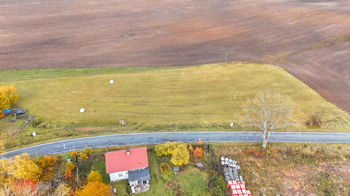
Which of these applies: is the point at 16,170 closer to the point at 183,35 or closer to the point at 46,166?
the point at 46,166

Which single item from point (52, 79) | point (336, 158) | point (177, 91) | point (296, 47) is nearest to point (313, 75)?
point (296, 47)

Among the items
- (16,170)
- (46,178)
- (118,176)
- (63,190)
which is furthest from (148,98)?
(16,170)

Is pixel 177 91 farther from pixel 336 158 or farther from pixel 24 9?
pixel 24 9

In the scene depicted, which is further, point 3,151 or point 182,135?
point 182,135

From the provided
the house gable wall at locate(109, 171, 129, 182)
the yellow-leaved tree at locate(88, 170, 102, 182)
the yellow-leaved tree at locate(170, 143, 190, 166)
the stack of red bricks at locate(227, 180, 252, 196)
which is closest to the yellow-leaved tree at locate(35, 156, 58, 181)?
the yellow-leaved tree at locate(88, 170, 102, 182)

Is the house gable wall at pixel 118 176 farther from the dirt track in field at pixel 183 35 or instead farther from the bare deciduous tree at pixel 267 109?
the dirt track in field at pixel 183 35

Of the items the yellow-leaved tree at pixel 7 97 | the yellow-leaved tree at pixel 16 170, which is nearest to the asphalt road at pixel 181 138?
the yellow-leaved tree at pixel 16 170

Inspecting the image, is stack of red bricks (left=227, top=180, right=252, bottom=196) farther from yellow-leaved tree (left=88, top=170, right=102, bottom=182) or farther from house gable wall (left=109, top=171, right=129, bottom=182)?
yellow-leaved tree (left=88, top=170, right=102, bottom=182)
